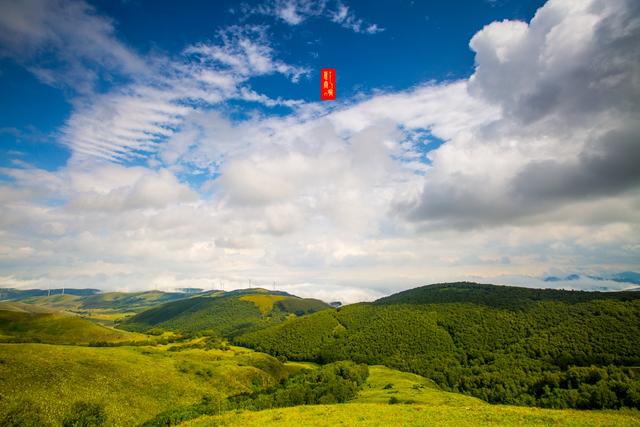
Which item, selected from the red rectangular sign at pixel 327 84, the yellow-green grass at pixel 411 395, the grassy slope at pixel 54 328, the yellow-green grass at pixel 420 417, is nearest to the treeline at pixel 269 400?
the yellow-green grass at pixel 411 395

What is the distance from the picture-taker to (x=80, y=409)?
3041 inches

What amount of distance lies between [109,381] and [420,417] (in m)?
92.1

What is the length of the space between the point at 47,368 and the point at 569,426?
117586mm

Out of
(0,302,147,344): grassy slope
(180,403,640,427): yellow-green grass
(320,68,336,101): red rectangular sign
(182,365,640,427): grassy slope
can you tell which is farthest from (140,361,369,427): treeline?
(0,302,147,344): grassy slope

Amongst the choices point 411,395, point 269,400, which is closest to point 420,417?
point 411,395

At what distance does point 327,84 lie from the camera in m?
42.3

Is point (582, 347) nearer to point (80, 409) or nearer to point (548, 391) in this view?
point (548, 391)

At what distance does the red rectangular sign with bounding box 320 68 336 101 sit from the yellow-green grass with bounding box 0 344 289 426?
9209 cm

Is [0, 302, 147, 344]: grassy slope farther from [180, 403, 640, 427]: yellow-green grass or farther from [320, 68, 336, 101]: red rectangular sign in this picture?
[320, 68, 336, 101]: red rectangular sign

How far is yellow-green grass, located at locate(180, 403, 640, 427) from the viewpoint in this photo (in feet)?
139

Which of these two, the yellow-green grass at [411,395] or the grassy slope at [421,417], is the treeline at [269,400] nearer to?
the yellow-green grass at [411,395]

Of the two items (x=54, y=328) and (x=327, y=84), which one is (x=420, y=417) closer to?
(x=327, y=84)

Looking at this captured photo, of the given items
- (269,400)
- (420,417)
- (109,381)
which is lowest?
(269,400)

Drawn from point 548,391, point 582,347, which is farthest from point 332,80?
point 582,347
